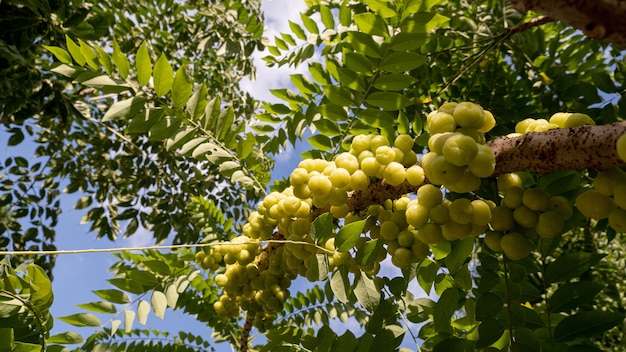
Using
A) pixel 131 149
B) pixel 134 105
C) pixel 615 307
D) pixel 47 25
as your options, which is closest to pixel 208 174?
pixel 131 149

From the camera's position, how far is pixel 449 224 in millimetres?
Answer: 998

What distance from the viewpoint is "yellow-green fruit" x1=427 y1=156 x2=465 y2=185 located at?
0.88 meters

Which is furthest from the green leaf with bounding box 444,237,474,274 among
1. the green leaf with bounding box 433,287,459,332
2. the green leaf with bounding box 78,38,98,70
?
the green leaf with bounding box 78,38,98,70

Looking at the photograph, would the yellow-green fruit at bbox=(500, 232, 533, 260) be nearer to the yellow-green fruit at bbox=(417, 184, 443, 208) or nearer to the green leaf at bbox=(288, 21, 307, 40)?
the yellow-green fruit at bbox=(417, 184, 443, 208)

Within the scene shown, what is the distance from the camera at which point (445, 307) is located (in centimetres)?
124

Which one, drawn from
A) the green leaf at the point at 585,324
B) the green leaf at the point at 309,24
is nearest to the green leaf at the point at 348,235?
the green leaf at the point at 585,324

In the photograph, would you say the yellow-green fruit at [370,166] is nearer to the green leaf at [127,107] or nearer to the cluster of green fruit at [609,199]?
the cluster of green fruit at [609,199]

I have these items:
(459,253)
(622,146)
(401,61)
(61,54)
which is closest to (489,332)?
(459,253)

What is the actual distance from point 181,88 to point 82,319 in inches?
33.5

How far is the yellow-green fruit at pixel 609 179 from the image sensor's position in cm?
79

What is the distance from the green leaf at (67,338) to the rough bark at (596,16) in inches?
61.0

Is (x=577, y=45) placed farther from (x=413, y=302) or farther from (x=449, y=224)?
(x=449, y=224)

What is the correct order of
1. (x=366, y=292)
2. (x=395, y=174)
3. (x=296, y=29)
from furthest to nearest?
1. (x=296, y=29)
2. (x=366, y=292)
3. (x=395, y=174)

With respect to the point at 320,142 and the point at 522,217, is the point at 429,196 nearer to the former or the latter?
the point at 522,217
